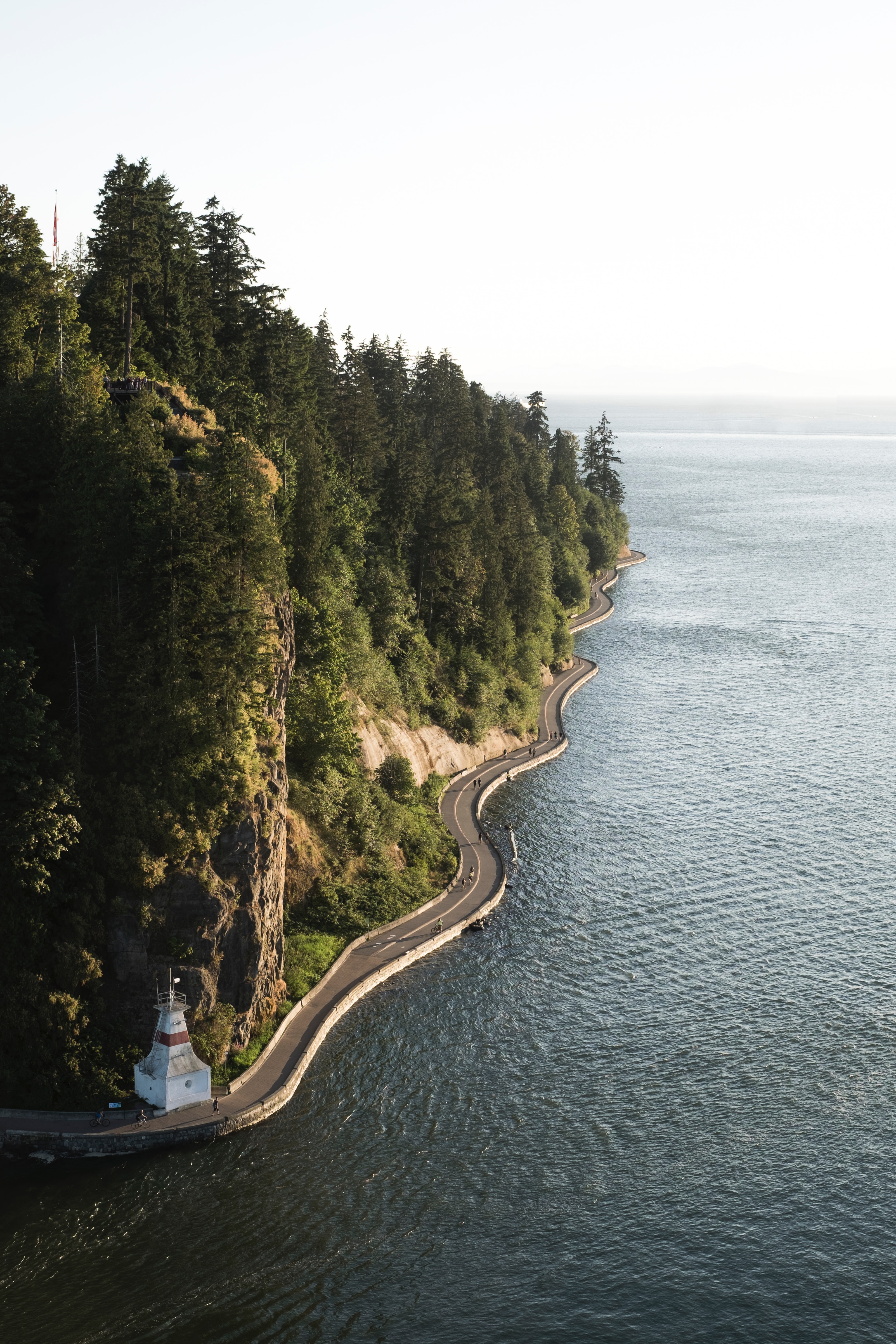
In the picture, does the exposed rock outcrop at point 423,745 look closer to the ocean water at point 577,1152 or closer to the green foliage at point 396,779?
the green foliage at point 396,779

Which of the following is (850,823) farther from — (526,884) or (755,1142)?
(755,1142)

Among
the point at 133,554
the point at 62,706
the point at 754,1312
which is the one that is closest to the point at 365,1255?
the point at 754,1312

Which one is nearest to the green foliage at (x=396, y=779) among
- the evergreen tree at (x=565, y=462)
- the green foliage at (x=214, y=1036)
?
the green foliage at (x=214, y=1036)

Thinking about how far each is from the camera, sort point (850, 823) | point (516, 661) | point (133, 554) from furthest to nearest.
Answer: point (516, 661) < point (850, 823) < point (133, 554)

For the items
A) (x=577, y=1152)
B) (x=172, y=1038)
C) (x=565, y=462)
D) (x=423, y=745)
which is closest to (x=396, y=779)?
(x=423, y=745)

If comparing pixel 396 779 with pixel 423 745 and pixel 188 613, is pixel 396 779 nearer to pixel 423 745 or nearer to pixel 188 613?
pixel 423 745
